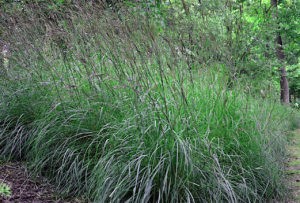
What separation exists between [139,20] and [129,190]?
4.83 ft

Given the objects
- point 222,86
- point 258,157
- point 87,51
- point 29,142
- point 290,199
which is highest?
point 87,51

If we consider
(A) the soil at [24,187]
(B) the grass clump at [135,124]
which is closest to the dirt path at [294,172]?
(B) the grass clump at [135,124]

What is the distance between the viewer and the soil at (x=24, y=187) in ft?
9.27

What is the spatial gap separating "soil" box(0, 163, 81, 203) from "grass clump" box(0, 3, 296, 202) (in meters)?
0.11

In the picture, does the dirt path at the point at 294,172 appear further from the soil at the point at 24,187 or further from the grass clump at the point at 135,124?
the soil at the point at 24,187

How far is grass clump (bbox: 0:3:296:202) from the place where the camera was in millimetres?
2459

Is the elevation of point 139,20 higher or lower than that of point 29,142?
higher

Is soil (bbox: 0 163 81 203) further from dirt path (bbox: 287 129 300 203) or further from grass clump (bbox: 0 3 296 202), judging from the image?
dirt path (bbox: 287 129 300 203)

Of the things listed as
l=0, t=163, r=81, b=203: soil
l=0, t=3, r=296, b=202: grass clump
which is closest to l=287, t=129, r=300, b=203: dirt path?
l=0, t=3, r=296, b=202: grass clump

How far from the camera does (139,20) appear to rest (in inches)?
122

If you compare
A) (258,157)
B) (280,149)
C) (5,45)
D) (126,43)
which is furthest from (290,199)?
(5,45)

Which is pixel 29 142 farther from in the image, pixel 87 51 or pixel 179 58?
pixel 179 58

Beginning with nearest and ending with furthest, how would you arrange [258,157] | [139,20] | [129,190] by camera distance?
[129,190] → [258,157] → [139,20]

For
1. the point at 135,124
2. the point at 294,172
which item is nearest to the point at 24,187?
the point at 135,124
